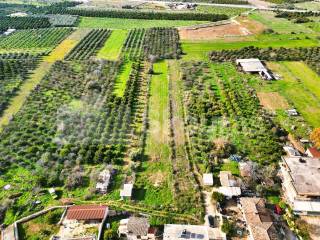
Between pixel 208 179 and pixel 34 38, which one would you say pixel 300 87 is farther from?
pixel 34 38

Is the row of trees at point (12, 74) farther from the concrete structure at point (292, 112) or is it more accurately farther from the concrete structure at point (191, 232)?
the concrete structure at point (292, 112)

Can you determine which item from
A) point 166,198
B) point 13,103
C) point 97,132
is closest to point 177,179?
point 166,198

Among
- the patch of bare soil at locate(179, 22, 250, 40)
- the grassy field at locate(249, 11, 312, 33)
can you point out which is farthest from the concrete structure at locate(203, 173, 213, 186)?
the grassy field at locate(249, 11, 312, 33)

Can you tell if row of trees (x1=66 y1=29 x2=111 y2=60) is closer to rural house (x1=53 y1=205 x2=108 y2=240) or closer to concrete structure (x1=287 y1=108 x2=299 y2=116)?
concrete structure (x1=287 y1=108 x2=299 y2=116)

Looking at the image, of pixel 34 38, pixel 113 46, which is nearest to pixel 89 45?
pixel 113 46

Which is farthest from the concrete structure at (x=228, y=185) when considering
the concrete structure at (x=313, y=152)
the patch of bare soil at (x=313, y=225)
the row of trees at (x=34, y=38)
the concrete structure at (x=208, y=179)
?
the row of trees at (x=34, y=38)
